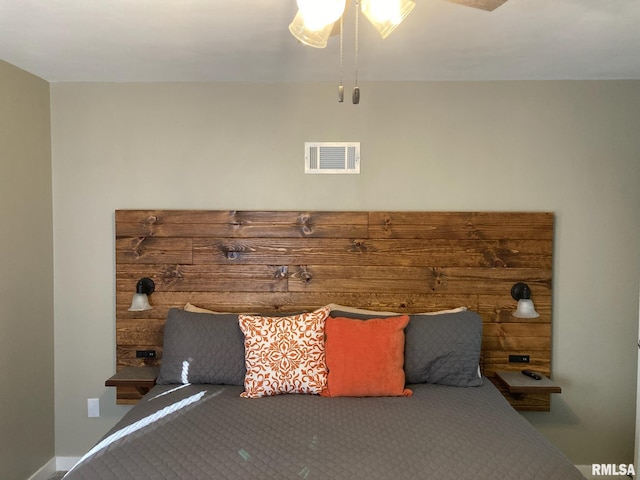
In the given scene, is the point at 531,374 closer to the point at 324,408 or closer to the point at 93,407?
the point at 324,408

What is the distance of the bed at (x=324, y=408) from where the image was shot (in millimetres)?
1690

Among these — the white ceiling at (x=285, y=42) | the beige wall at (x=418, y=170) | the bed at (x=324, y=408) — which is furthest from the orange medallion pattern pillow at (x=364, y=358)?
the white ceiling at (x=285, y=42)

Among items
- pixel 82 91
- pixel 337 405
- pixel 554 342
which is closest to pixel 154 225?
pixel 82 91

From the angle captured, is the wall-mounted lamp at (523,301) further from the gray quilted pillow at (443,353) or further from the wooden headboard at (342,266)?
the gray quilted pillow at (443,353)

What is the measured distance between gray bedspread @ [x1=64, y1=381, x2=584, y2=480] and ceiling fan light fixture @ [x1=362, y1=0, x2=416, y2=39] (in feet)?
4.85

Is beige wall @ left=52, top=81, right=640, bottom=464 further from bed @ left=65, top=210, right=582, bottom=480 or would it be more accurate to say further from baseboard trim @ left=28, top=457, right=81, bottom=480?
baseboard trim @ left=28, top=457, right=81, bottom=480

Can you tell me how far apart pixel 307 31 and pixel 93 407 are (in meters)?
2.63

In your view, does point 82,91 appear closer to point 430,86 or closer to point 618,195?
point 430,86

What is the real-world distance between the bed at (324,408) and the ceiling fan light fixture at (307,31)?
1.45m

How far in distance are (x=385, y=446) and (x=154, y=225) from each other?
6.12 feet

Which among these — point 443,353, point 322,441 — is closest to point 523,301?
point 443,353

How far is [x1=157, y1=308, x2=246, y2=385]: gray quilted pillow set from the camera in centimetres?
248

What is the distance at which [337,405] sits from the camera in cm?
223

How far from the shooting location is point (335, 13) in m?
1.39
